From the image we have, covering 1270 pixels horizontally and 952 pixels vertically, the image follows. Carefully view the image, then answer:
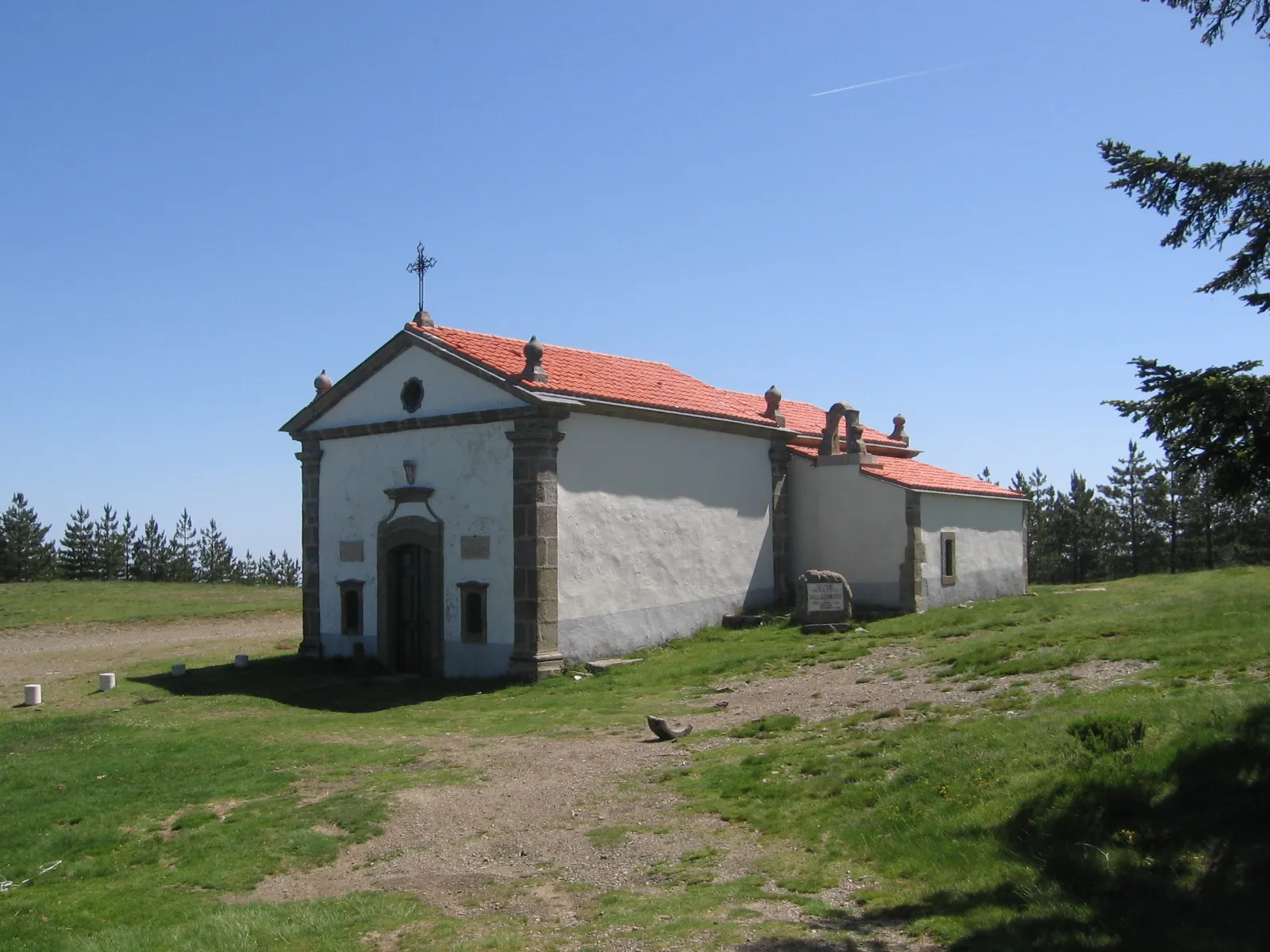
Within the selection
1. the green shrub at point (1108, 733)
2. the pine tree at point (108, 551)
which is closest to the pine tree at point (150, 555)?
the pine tree at point (108, 551)

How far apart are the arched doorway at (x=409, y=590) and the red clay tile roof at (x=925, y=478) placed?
9476 mm

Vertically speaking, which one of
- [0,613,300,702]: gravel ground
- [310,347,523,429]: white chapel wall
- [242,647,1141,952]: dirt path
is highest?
[310,347,523,429]: white chapel wall

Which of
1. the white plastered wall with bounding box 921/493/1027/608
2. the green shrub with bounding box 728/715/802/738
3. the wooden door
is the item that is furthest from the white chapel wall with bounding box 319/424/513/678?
the white plastered wall with bounding box 921/493/1027/608

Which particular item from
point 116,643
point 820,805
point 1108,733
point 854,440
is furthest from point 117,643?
point 1108,733

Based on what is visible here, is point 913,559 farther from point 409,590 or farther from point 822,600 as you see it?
point 409,590

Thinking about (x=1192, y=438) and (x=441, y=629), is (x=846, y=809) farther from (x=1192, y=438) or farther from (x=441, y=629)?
(x=441, y=629)

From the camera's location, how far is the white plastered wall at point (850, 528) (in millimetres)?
24359

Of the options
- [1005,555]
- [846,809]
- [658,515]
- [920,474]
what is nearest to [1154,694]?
[846,809]

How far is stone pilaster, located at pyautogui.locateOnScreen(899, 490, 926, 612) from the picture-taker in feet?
78.0

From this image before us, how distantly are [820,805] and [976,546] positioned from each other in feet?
59.5

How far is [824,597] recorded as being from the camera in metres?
22.5

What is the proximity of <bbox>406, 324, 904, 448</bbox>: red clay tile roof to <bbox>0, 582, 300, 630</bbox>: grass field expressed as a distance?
626 inches

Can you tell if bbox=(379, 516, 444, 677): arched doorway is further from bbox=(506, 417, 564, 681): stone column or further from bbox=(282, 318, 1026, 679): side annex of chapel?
bbox=(506, 417, 564, 681): stone column

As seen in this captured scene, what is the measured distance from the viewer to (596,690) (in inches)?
718
